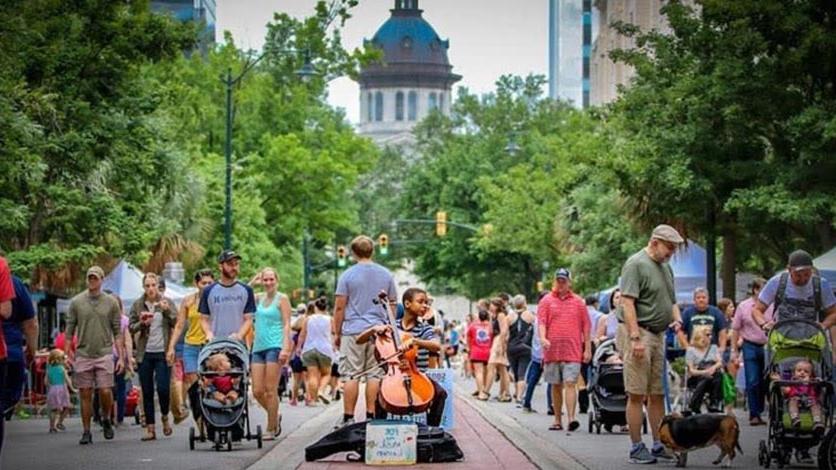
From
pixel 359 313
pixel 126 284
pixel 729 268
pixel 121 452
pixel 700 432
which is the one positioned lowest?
pixel 121 452

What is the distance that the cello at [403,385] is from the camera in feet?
56.7

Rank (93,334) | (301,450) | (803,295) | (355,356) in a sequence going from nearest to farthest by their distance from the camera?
(803,295)
(355,356)
(301,450)
(93,334)

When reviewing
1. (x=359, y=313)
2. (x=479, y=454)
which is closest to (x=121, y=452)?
(x=359, y=313)

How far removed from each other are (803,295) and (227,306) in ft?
17.9

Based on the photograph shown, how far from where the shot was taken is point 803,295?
18.2m

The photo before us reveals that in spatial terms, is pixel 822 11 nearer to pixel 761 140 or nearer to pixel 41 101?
Answer: pixel 761 140

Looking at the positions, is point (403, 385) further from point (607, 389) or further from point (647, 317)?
point (607, 389)

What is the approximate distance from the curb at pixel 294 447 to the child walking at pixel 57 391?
9.82ft

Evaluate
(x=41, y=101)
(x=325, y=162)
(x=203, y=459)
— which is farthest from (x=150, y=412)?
(x=325, y=162)

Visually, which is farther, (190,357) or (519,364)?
(519,364)

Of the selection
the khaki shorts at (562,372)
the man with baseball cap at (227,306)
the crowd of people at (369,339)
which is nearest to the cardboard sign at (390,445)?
the crowd of people at (369,339)

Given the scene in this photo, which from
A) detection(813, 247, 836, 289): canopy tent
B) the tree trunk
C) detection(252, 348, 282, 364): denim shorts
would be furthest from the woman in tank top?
detection(252, 348, 282, 364): denim shorts

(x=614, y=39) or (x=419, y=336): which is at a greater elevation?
(x=614, y=39)

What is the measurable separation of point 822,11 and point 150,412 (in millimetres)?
14893
